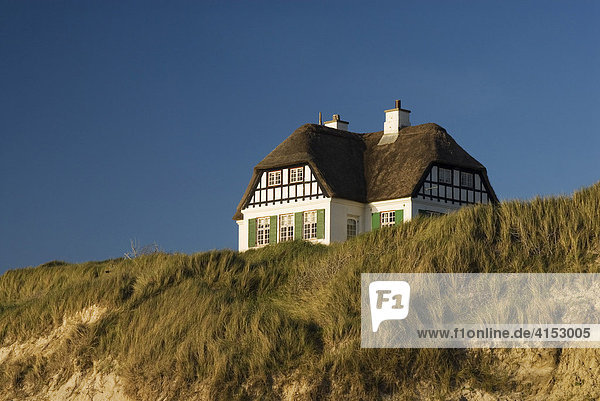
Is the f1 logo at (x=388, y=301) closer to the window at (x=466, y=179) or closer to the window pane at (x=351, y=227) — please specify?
the window pane at (x=351, y=227)

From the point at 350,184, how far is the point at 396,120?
192 inches

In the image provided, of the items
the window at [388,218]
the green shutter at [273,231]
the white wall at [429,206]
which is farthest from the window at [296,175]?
the white wall at [429,206]

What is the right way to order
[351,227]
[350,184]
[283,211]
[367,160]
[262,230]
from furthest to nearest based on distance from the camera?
[367,160] < [262,230] < [283,211] < [350,184] < [351,227]

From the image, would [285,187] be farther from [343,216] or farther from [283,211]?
[343,216]

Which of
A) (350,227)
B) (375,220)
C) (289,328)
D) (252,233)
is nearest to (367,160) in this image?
(375,220)

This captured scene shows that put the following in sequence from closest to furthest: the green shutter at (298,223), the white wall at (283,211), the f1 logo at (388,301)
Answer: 1. the f1 logo at (388,301)
2. the white wall at (283,211)
3. the green shutter at (298,223)

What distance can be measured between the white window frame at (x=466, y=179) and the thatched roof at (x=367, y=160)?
0.38 metres

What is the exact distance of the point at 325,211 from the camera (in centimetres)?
3991

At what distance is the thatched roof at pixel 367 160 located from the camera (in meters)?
40.5

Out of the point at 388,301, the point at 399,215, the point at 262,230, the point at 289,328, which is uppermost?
the point at 399,215

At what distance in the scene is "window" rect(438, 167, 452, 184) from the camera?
4116cm

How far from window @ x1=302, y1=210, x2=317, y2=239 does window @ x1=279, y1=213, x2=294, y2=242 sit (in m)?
0.69

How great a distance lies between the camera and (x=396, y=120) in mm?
44062

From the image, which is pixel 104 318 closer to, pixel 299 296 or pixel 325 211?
pixel 299 296
